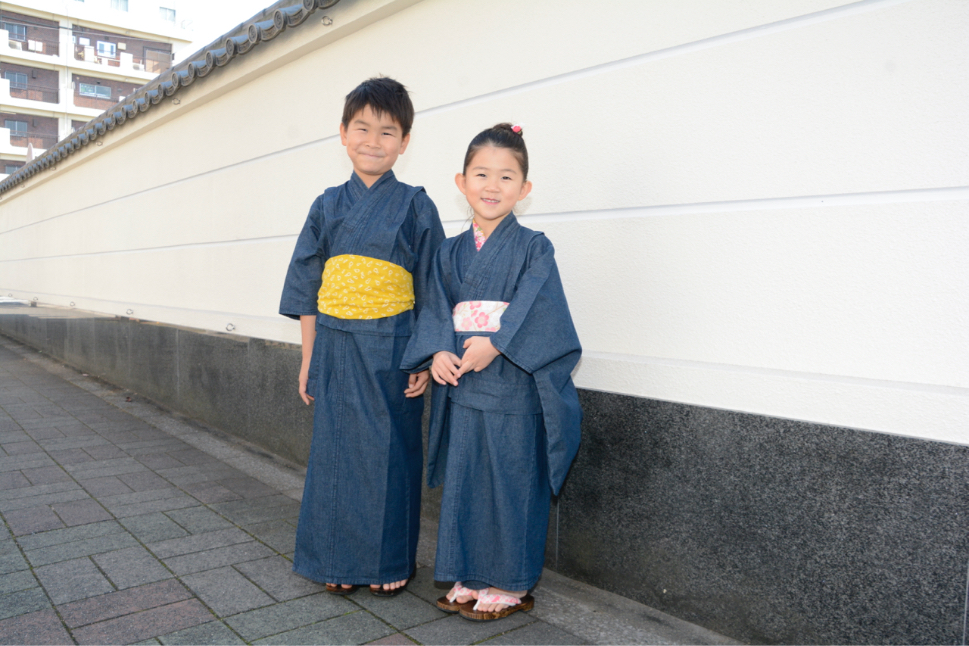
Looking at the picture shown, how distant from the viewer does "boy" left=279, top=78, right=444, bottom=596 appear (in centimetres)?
237

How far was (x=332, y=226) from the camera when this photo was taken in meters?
2.45

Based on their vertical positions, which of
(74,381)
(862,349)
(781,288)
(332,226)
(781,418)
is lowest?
(74,381)

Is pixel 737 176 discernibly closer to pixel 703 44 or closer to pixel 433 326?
pixel 703 44

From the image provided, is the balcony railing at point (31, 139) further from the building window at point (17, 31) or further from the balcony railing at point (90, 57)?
the building window at point (17, 31)

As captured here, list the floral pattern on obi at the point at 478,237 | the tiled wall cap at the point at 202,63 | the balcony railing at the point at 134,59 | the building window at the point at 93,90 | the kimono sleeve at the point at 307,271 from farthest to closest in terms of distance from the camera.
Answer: the building window at the point at 93,90 → the balcony railing at the point at 134,59 → the tiled wall cap at the point at 202,63 → the kimono sleeve at the point at 307,271 → the floral pattern on obi at the point at 478,237

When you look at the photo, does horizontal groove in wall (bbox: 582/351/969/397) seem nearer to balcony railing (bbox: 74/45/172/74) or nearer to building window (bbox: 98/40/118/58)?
balcony railing (bbox: 74/45/172/74)

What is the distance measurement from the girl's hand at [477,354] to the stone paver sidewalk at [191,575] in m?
0.85

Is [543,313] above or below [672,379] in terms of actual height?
above

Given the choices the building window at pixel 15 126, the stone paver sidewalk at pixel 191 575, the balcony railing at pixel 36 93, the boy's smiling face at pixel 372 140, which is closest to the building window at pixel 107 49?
the balcony railing at pixel 36 93

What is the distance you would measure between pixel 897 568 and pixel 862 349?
58 cm

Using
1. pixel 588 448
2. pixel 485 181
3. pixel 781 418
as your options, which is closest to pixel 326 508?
pixel 588 448

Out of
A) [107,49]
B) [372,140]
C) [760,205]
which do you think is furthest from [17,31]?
[760,205]

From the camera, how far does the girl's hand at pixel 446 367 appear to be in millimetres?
2127

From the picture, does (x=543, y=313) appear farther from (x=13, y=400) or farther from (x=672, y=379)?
(x=13, y=400)
